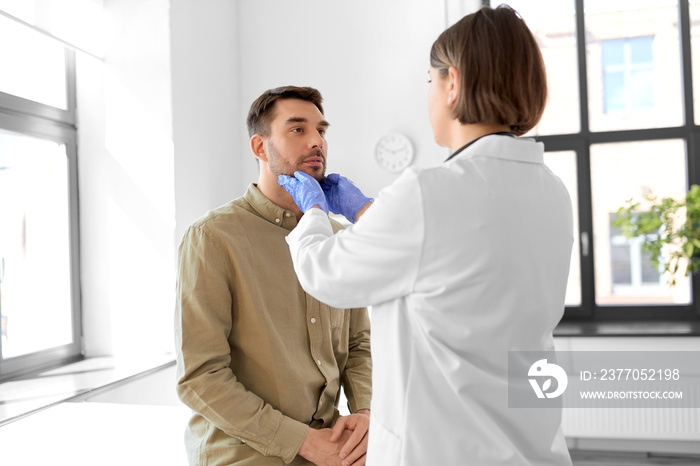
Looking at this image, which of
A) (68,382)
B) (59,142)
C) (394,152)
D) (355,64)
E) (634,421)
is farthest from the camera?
(355,64)

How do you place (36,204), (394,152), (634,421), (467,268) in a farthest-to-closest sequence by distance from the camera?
(394,152), (634,421), (36,204), (467,268)

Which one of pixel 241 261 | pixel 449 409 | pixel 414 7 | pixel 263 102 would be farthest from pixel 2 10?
pixel 449 409

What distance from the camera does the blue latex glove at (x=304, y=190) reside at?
4.35 feet

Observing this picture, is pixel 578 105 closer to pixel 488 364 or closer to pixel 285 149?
pixel 285 149

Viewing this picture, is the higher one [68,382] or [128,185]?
[128,185]

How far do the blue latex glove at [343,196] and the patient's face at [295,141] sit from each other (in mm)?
37

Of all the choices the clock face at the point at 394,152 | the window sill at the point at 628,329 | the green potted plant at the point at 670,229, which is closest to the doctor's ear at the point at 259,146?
the clock face at the point at 394,152

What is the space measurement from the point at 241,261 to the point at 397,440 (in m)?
0.55

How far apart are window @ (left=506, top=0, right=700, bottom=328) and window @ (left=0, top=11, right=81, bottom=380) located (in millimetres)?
2857

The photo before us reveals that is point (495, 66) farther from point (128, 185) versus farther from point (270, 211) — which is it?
point (128, 185)

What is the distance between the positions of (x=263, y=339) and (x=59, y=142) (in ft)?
7.78

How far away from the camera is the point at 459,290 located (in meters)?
0.96

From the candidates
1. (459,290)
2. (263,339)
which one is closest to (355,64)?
(263,339)

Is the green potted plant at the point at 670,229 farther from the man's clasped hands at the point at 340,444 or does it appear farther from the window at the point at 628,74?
the man's clasped hands at the point at 340,444
